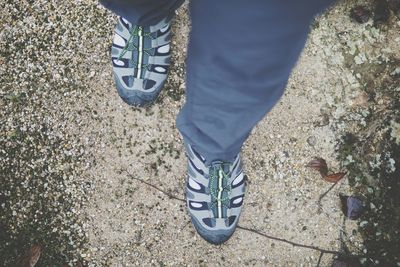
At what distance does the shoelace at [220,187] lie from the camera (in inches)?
65.9

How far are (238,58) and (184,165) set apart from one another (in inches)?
39.0

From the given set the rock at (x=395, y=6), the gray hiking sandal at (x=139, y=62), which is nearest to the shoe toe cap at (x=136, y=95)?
the gray hiking sandal at (x=139, y=62)

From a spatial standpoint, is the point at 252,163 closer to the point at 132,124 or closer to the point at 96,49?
the point at 132,124

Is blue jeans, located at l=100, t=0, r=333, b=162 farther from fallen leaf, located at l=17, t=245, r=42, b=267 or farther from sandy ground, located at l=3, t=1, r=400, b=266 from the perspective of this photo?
fallen leaf, located at l=17, t=245, r=42, b=267

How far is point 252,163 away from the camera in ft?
6.15

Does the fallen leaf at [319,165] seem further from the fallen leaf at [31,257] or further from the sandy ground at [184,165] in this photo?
the fallen leaf at [31,257]

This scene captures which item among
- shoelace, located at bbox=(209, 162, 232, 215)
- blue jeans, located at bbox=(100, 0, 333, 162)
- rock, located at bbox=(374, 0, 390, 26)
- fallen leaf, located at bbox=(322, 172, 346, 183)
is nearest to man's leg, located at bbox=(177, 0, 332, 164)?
blue jeans, located at bbox=(100, 0, 333, 162)

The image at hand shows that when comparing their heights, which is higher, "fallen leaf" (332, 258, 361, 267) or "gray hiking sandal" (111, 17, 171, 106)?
"gray hiking sandal" (111, 17, 171, 106)

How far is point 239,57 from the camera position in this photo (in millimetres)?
914

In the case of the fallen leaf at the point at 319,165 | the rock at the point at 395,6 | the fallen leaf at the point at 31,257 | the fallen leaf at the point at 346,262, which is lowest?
the fallen leaf at the point at 31,257

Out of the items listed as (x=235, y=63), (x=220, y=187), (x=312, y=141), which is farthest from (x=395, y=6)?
(x=235, y=63)

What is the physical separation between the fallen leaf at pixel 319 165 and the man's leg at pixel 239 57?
2.42 ft

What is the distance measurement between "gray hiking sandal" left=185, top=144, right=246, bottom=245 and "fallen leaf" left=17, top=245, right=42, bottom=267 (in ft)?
1.87

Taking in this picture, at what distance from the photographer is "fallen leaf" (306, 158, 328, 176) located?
1853 millimetres
